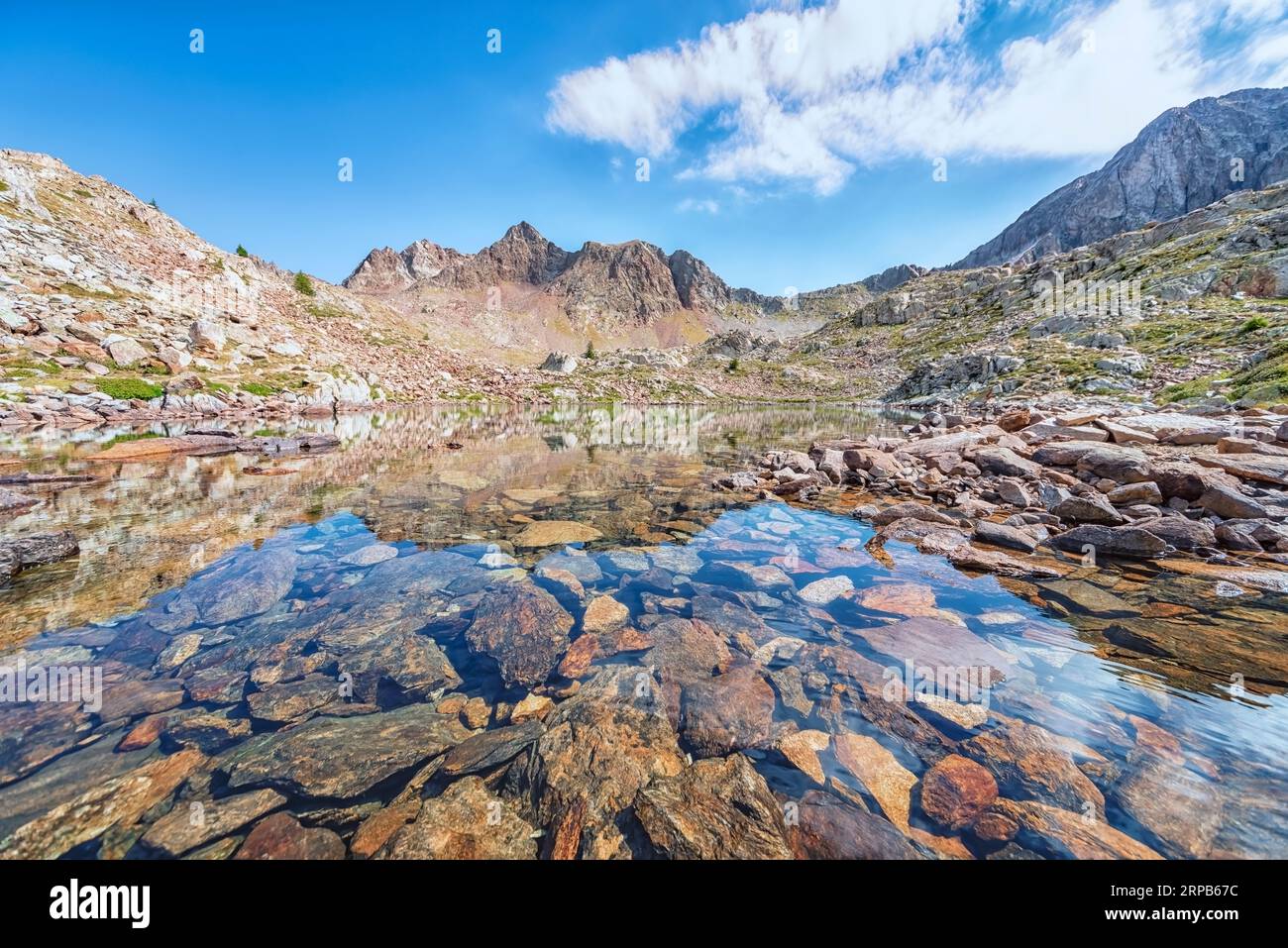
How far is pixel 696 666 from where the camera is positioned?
4.98 m

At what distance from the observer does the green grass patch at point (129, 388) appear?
984 inches

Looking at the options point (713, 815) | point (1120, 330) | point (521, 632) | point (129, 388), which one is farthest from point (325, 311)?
point (1120, 330)

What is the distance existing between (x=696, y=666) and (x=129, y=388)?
3736 cm

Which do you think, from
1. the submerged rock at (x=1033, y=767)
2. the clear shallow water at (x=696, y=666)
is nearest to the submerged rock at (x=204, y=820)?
the clear shallow water at (x=696, y=666)

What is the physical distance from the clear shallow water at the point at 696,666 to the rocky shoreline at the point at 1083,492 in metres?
0.91

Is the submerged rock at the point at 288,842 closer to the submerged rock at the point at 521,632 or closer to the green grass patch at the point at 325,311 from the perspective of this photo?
the submerged rock at the point at 521,632

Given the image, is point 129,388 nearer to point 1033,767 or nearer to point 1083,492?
point 1033,767

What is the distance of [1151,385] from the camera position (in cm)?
2923

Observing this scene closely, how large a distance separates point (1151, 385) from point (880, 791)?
4180 centimetres

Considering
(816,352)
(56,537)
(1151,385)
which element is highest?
(816,352)
